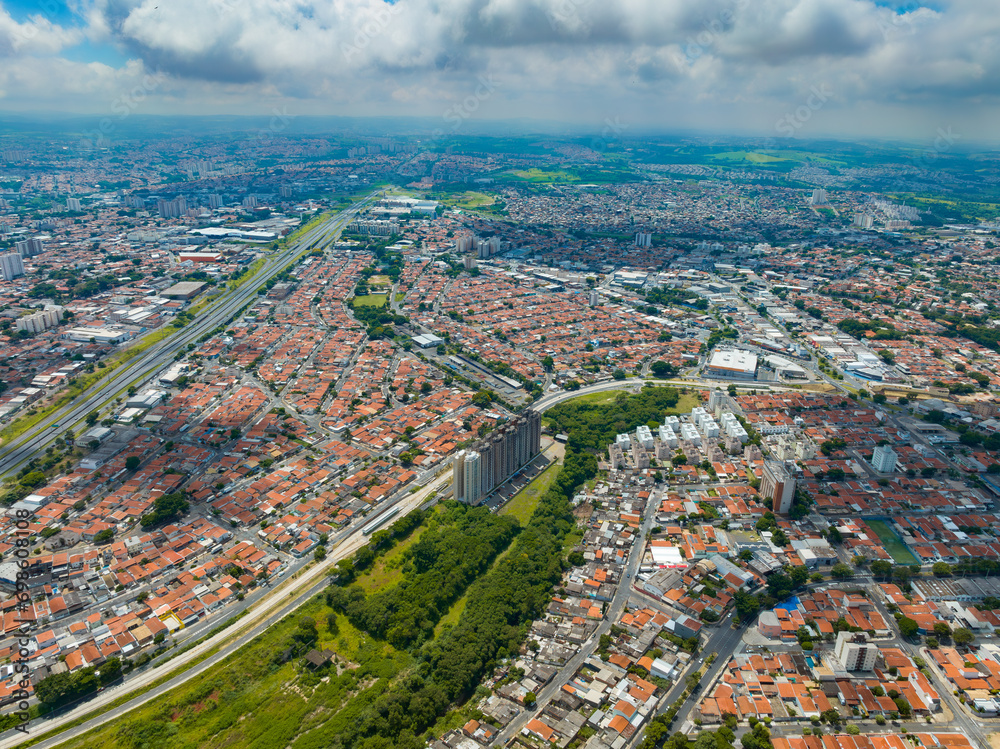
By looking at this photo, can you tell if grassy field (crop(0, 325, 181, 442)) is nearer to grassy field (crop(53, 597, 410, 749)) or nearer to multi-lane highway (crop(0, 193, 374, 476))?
multi-lane highway (crop(0, 193, 374, 476))

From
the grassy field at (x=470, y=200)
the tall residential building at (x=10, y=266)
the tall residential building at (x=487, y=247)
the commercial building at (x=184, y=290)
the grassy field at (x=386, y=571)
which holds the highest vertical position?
the grassy field at (x=470, y=200)

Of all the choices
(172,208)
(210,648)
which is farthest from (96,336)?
(172,208)

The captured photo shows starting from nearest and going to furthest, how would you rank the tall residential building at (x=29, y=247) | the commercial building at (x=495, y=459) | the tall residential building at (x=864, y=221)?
the commercial building at (x=495, y=459), the tall residential building at (x=29, y=247), the tall residential building at (x=864, y=221)

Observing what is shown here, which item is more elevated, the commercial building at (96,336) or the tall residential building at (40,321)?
the tall residential building at (40,321)

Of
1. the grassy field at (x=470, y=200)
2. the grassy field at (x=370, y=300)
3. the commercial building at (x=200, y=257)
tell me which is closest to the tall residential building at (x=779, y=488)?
the grassy field at (x=370, y=300)

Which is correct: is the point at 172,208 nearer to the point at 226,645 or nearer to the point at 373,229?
the point at 373,229

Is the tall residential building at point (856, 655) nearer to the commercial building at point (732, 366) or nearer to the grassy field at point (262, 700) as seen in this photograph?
the grassy field at point (262, 700)

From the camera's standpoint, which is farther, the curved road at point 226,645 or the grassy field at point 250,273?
the grassy field at point 250,273
